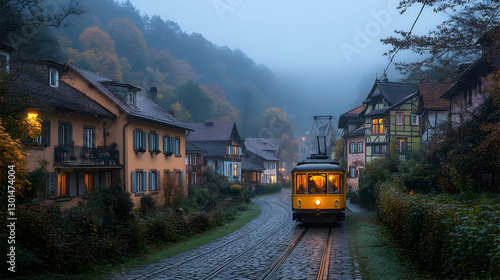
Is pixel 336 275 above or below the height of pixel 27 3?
below

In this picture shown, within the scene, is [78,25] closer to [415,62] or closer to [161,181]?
[161,181]

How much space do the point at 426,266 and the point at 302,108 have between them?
141 meters

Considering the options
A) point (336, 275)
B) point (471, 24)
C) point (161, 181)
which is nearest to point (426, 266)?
point (336, 275)

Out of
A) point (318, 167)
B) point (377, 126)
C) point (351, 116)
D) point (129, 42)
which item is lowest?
point (318, 167)

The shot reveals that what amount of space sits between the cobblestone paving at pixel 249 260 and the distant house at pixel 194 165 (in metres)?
28.1

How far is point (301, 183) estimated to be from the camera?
823 inches

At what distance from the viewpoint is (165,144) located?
110 ft

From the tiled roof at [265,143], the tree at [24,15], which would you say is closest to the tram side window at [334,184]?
the tree at [24,15]

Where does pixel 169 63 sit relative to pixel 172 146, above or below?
above

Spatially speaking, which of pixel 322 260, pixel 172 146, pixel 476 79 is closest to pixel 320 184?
pixel 322 260

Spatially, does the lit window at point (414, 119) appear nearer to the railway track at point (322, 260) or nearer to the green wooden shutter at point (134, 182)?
the green wooden shutter at point (134, 182)

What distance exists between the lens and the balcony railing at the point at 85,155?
22478 mm

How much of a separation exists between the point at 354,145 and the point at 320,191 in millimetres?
32646

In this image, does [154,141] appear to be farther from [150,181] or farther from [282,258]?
[282,258]
